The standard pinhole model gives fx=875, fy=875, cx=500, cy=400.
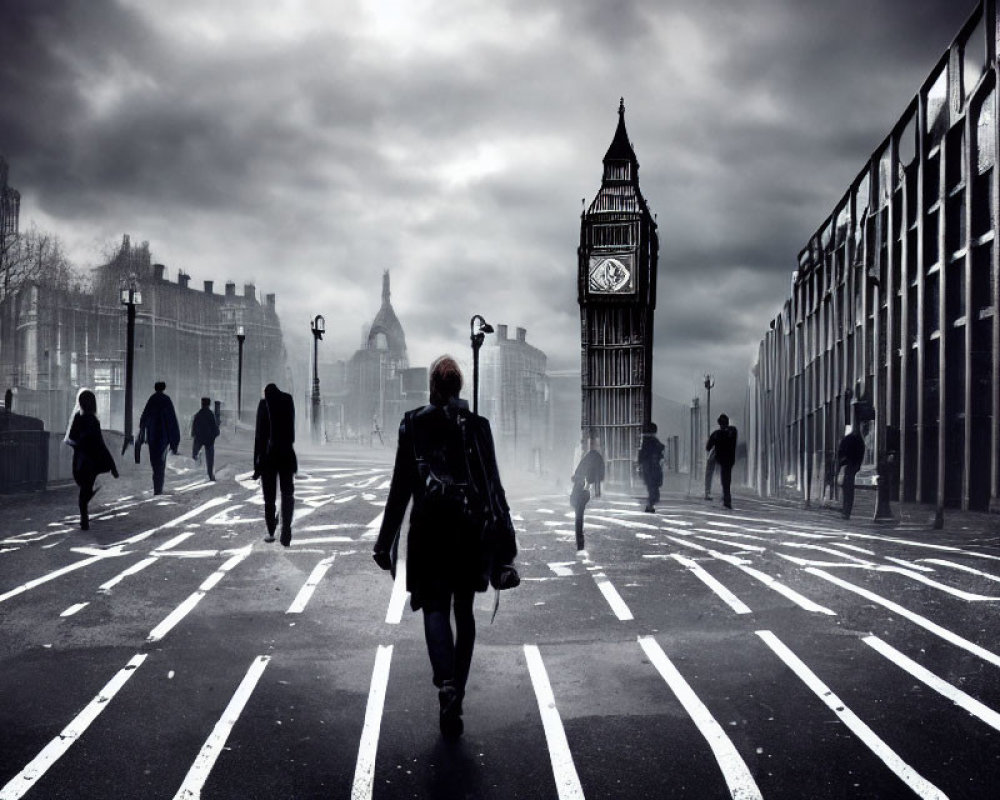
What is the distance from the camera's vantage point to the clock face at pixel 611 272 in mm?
46656

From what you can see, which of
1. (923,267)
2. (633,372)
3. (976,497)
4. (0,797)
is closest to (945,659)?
(0,797)

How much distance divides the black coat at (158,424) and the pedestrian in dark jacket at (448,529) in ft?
42.0

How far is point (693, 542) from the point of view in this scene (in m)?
12.6

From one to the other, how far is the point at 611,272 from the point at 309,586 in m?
39.9

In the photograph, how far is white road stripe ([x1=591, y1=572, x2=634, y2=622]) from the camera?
7711 mm

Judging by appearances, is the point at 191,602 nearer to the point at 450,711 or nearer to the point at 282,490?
the point at 282,490

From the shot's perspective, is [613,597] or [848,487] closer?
[613,597]

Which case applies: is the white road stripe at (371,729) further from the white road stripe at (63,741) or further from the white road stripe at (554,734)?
the white road stripe at (63,741)

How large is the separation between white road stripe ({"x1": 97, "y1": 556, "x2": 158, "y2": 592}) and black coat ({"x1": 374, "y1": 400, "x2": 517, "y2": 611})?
5.10m

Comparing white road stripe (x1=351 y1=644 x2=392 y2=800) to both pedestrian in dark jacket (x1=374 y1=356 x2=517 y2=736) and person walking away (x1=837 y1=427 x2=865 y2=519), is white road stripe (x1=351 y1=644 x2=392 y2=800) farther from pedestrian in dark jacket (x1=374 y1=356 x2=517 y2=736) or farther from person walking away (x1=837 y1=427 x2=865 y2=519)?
person walking away (x1=837 y1=427 x2=865 y2=519)

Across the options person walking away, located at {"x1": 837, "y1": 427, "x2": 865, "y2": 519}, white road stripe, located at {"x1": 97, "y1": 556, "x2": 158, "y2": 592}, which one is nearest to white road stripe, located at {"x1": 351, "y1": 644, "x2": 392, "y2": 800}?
white road stripe, located at {"x1": 97, "y1": 556, "x2": 158, "y2": 592}

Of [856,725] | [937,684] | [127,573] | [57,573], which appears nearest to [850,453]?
[937,684]

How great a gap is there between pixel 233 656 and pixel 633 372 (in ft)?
145

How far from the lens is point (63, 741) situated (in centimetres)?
452
